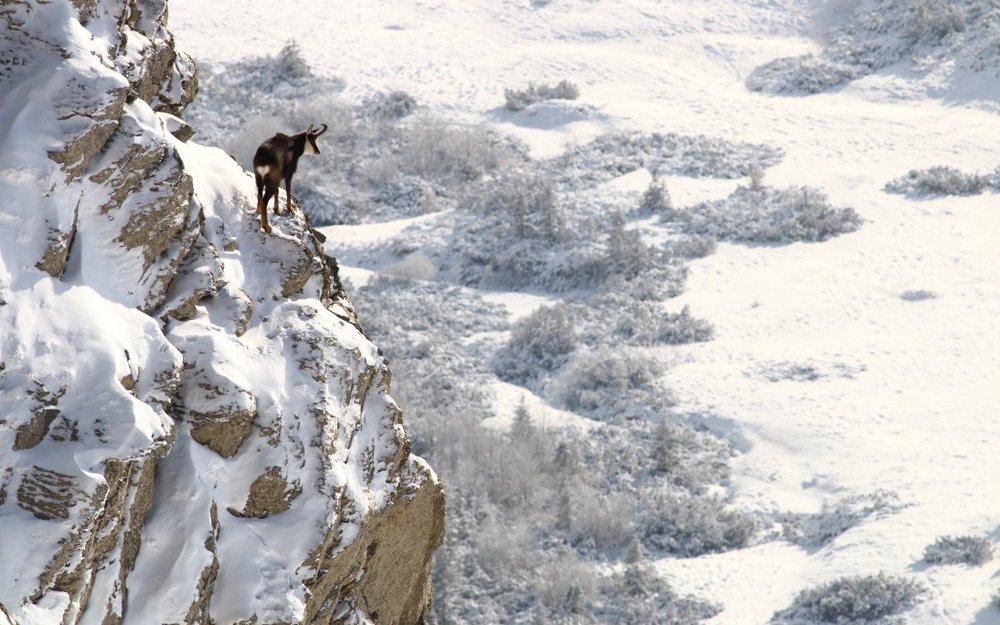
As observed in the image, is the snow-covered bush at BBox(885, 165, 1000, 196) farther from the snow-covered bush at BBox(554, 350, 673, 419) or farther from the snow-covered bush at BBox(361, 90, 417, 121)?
the snow-covered bush at BBox(361, 90, 417, 121)

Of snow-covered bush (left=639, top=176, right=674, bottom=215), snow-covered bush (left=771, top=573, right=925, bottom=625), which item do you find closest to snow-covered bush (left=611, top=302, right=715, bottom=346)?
snow-covered bush (left=639, top=176, right=674, bottom=215)

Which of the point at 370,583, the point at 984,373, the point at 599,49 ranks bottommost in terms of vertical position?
the point at 599,49

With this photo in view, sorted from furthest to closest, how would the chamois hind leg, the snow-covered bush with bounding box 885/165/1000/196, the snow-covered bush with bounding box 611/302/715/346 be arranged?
1. the snow-covered bush with bounding box 885/165/1000/196
2. the snow-covered bush with bounding box 611/302/715/346
3. the chamois hind leg

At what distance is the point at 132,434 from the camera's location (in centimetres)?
697

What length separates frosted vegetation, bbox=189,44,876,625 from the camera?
2283cm

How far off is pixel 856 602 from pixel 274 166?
13.4 m

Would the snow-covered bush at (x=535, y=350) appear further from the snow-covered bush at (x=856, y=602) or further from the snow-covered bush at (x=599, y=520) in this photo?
the snow-covered bush at (x=856, y=602)

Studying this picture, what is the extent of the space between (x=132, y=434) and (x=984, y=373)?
906 inches

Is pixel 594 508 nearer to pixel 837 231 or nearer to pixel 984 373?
pixel 984 373

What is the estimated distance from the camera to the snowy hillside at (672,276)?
2236 cm

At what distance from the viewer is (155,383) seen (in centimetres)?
749

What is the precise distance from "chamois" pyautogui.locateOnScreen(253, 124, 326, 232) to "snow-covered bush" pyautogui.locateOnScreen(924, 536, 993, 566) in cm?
1394

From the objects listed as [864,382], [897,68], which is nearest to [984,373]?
[864,382]

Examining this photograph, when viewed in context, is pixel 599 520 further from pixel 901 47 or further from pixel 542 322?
pixel 901 47
